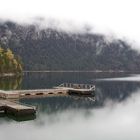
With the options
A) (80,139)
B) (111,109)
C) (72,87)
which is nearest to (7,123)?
(80,139)

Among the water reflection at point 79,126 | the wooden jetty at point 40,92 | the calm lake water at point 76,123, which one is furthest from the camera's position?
the wooden jetty at point 40,92

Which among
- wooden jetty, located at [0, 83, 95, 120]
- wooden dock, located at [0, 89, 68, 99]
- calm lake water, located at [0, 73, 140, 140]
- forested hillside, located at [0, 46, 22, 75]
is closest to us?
calm lake water, located at [0, 73, 140, 140]

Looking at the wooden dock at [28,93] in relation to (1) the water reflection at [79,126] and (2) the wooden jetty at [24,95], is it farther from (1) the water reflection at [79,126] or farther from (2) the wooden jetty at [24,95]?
(1) the water reflection at [79,126]

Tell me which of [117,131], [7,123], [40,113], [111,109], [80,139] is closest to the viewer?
[80,139]

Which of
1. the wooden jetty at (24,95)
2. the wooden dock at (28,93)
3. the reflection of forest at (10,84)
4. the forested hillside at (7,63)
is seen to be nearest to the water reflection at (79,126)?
the wooden jetty at (24,95)

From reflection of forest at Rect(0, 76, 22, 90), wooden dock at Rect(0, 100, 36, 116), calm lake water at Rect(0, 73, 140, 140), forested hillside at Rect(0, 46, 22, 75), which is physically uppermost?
forested hillside at Rect(0, 46, 22, 75)

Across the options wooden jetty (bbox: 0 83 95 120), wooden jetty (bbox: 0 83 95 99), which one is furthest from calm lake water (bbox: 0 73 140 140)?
wooden jetty (bbox: 0 83 95 99)

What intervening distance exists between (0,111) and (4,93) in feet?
73.9

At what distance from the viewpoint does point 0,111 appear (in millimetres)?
63469

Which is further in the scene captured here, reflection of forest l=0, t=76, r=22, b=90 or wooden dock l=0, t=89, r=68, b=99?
reflection of forest l=0, t=76, r=22, b=90

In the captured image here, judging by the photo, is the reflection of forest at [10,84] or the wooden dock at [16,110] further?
the reflection of forest at [10,84]

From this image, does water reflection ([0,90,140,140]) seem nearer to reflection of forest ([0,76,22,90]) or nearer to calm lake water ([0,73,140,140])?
calm lake water ([0,73,140,140])

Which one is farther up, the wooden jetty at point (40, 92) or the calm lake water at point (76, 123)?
the wooden jetty at point (40, 92)

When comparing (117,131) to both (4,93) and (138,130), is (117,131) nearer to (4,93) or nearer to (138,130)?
(138,130)
